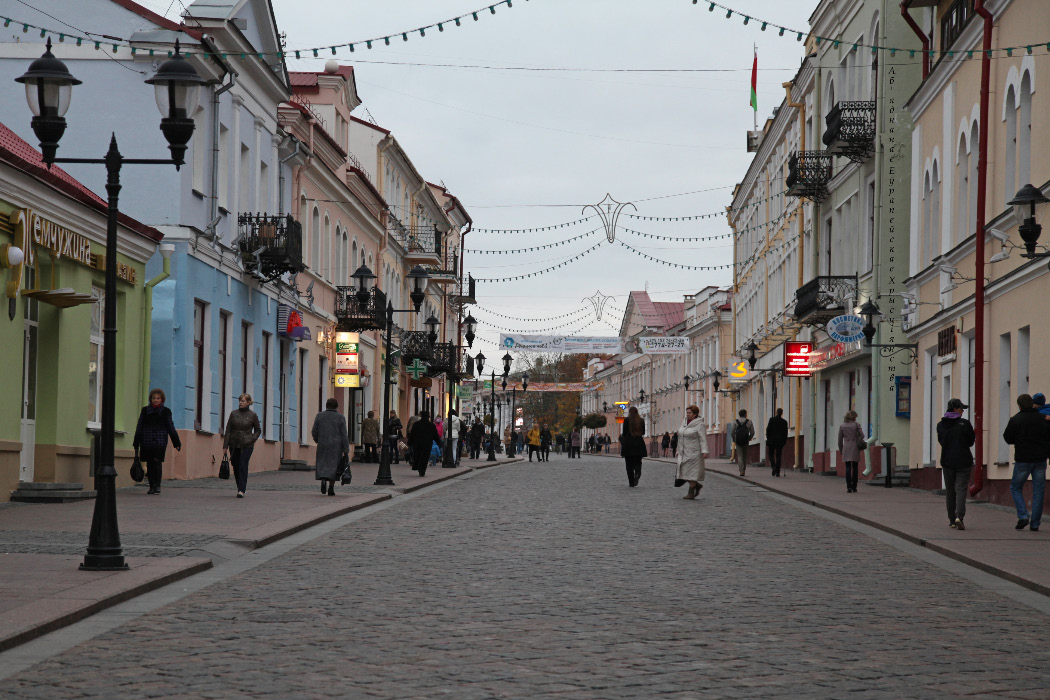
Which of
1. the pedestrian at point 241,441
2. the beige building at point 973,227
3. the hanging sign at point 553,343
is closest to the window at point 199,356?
the pedestrian at point 241,441

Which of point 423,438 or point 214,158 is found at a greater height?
point 214,158

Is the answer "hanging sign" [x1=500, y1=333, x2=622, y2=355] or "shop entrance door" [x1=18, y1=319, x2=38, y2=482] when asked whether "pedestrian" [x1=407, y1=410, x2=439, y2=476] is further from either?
"hanging sign" [x1=500, y1=333, x2=622, y2=355]

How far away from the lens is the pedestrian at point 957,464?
688 inches

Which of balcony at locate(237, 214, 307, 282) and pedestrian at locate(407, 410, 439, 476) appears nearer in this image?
balcony at locate(237, 214, 307, 282)

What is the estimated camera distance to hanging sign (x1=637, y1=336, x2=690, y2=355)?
221ft

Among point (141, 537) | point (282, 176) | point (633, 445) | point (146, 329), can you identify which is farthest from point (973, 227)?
point (282, 176)

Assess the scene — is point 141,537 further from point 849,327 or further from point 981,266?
point 849,327

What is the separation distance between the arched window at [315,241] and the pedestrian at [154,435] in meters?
16.4

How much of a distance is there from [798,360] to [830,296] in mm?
4076

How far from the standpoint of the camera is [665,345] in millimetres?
67875

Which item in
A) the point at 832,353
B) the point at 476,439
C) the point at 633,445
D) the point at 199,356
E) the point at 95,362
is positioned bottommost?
the point at 476,439

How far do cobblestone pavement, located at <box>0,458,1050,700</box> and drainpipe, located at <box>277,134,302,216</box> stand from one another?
64.6 feet

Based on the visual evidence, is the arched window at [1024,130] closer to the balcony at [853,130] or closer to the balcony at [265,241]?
the balcony at [853,130]

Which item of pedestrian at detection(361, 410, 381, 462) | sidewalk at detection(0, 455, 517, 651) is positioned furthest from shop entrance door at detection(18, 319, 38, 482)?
pedestrian at detection(361, 410, 381, 462)
